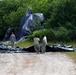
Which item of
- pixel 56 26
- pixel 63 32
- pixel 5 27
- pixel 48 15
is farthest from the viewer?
pixel 5 27

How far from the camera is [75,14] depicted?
43938mm

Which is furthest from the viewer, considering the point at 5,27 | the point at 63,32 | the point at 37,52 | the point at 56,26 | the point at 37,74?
the point at 5,27

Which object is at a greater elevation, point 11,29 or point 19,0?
point 19,0

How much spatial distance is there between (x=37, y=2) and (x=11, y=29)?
7.15 metres

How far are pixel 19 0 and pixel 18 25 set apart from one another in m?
9.97

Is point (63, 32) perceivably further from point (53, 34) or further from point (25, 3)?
point (25, 3)

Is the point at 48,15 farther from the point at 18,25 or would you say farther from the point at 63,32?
the point at 63,32

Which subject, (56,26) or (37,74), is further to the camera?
(56,26)

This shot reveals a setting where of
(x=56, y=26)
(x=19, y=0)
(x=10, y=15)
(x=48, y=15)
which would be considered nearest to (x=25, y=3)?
(x=19, y=0)

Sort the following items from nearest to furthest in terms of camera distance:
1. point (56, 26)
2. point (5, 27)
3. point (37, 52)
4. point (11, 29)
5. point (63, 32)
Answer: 1. point (37, 52)
2. point (63, 32)
3. point (56, 26)
4. point (11, 29)
5. point (5, 27)

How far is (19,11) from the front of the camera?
62.6 m

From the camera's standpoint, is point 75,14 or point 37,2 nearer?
point 75,14

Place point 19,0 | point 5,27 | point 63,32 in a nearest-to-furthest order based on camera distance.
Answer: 1. point 63,32
2. point 5,27
3. point 19,0

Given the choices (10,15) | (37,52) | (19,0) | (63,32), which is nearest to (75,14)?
(63,32)
